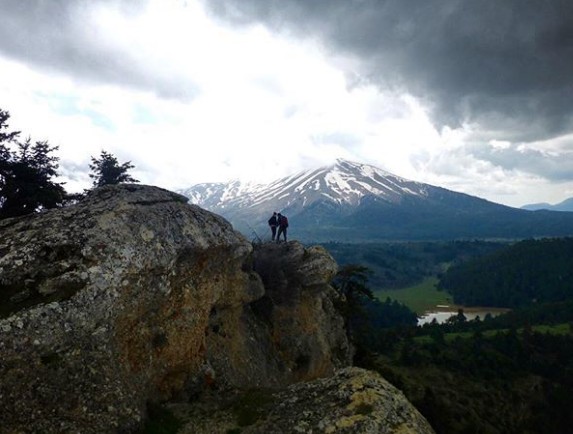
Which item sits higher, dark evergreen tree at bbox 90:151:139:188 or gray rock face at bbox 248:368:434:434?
dark evergreen tree at bbox 90:151:139:188

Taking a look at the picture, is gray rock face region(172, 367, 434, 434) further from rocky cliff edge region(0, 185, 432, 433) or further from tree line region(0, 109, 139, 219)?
tree line region(0, 109, 139, 219)

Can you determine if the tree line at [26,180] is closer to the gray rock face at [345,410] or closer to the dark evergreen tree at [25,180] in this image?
the dark evergreen tree at [25,180]

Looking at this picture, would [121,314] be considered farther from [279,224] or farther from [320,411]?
[279,224]

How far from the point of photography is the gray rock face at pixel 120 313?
1641 cm

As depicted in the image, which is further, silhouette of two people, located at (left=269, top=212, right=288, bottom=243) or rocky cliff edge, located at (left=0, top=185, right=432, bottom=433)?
silhouette of two people, located at (left=269, top=212, right=288, bottom=243)

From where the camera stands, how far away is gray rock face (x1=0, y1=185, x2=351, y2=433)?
16.4m

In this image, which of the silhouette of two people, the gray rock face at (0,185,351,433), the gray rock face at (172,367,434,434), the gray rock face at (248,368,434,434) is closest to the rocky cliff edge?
the gray rock face at (0,185,351,433)

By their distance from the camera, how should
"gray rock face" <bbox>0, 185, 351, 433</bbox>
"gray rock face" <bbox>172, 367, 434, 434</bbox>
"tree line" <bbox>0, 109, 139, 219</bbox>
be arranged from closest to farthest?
"gray rock face" <bbox>0, 185, 351, 433</bbox>, "gray rock face" <bbox>172, 367, 434, 434</bbox>, "tree line" <bbox>0, 109, 139, 219</bbox>

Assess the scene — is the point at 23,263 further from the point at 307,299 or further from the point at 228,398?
the point at 307,299

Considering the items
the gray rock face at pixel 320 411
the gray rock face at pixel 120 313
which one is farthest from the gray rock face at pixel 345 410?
the gray rock face at pixel 120 313

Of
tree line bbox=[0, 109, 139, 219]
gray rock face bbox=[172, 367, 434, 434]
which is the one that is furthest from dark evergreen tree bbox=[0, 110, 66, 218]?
gray rock face bbox=[172, 367, 434, 434]

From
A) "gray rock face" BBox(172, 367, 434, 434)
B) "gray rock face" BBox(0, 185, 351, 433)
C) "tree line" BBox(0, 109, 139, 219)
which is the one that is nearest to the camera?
"gray rock face" BBox(0, 185, 351, 433)

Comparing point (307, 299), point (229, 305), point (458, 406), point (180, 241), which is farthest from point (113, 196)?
point (458, 406)

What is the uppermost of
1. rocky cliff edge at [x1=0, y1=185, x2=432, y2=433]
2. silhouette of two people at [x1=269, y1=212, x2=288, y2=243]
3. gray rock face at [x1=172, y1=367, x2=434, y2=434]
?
silhouette of two people at [x1=269, y1=212, x2=288, y2=243]
